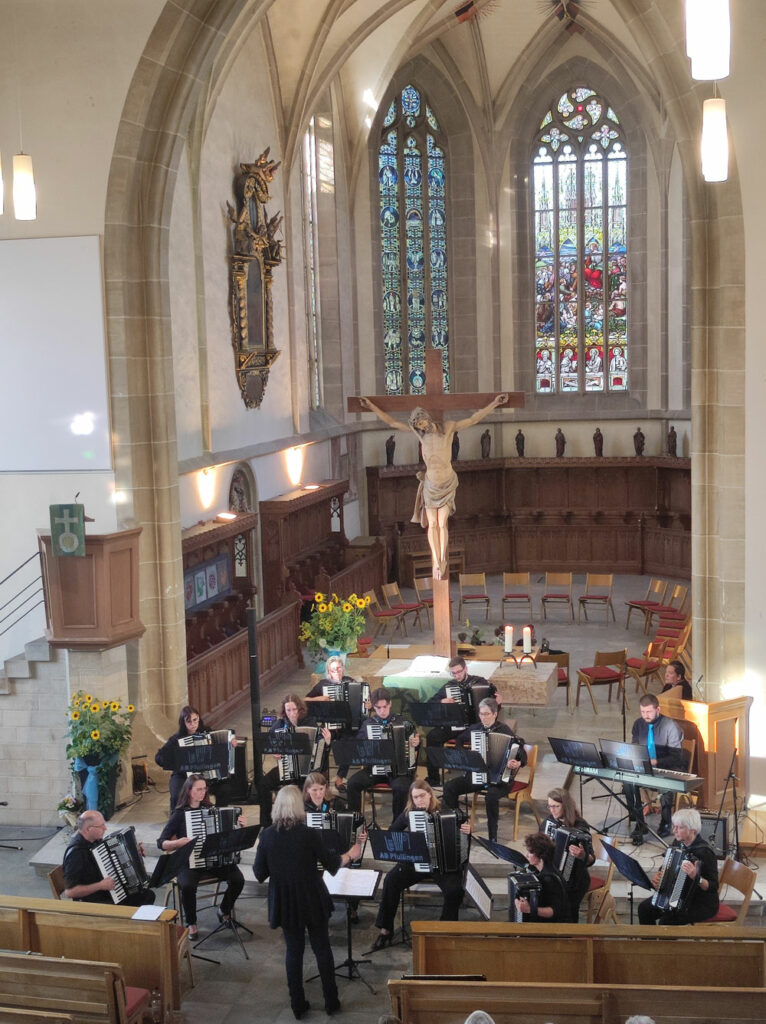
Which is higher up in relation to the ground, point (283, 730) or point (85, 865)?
point (283, 730)

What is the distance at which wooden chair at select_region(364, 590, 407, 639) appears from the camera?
18.9 meters

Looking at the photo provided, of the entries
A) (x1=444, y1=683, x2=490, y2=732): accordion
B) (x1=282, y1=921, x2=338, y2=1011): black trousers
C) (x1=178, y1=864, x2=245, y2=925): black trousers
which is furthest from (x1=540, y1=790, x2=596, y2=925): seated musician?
(x1=444, y1=683, x2=490, y2=732): accordion

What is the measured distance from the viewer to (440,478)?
48.0 ft

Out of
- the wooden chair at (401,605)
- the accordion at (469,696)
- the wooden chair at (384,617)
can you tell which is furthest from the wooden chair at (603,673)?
the wooden chair at (401,605)

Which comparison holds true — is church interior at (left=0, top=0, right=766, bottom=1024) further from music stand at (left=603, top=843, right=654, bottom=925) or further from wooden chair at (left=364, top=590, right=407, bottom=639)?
music stand at (left=603, top=843, right=654, bottom=925)

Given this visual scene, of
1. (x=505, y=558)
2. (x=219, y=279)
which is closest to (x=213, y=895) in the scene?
(x=219, y=279)

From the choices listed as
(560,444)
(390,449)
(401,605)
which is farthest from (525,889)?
(560,444)

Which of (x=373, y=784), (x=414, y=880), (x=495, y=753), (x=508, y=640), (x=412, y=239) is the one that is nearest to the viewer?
(x=414, y=880)

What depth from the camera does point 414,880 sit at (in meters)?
9.34

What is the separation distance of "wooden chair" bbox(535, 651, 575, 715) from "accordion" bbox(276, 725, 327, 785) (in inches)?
169

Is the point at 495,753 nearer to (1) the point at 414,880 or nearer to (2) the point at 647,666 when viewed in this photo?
(1) the point at 414,880

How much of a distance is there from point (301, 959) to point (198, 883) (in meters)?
1.34

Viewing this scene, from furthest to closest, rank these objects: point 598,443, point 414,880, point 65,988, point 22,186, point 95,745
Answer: point 598,443 < point 95,745 < point 22,186 < point 414,880 < point 65,988

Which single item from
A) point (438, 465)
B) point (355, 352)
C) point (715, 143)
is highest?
point (715, 143)
